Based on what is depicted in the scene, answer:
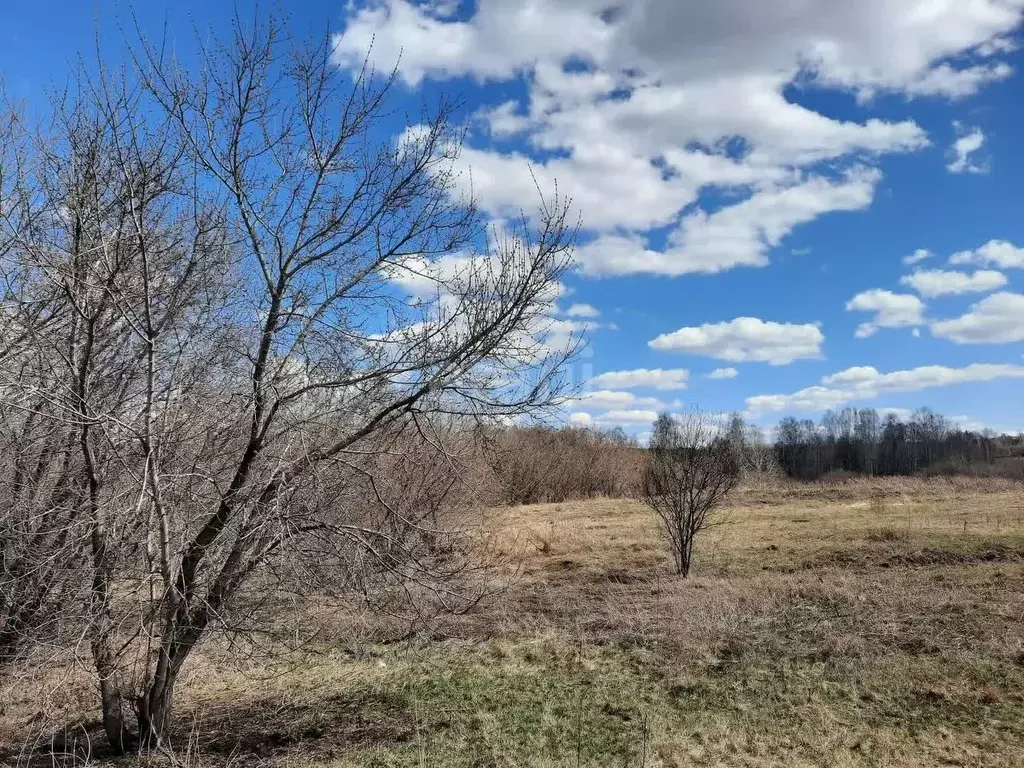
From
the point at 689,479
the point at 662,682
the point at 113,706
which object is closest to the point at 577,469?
the point at 689,479

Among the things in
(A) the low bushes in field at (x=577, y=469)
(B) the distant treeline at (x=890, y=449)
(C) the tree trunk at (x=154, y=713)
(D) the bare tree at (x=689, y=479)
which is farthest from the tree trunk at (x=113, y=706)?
(B) the distant treeline at (x=890, y=449)

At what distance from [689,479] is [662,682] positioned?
22.6 feet

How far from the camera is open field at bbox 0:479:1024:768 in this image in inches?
210

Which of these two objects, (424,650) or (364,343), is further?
(424,650)

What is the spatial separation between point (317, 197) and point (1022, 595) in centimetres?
1024

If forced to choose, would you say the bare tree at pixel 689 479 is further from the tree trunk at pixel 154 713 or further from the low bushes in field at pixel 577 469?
the low bushes in field at pixel 577 469

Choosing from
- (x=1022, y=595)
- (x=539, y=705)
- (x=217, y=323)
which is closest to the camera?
(x=217, y=323)

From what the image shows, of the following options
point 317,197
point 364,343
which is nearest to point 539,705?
point 364,343

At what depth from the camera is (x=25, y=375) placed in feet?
18.3

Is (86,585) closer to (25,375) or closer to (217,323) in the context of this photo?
(25,375)

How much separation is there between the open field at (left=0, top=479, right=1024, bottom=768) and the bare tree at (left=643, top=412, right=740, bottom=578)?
858 mm

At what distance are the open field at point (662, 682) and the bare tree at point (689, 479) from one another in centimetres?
86

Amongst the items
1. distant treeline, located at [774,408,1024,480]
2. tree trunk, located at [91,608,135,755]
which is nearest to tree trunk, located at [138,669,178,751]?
tree trunk, located at [91,608,135,755]

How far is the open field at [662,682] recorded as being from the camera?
5340 millimetres
